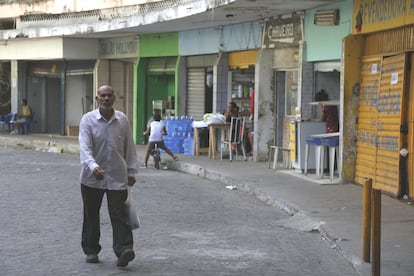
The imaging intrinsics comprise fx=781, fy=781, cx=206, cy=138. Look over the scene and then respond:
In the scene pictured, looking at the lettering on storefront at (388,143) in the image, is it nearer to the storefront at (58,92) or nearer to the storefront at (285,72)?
the storefront at (285,72)

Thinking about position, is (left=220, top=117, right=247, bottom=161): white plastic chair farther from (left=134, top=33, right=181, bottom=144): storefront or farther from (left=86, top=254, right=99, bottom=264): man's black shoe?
(left=86, top=254, right=99, bottom=264): man's black shoe

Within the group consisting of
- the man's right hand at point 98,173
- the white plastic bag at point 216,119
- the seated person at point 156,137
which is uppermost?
the white plastic bag at point 216,119

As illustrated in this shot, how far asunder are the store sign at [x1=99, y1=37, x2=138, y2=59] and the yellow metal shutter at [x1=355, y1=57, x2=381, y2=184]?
13.6 m

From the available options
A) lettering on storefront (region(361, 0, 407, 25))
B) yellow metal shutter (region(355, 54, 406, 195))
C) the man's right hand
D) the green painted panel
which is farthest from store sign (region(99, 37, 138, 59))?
the man's right hand

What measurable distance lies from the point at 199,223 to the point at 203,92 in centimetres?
1363

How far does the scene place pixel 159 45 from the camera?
25.9 meters

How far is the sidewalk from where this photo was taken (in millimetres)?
8469

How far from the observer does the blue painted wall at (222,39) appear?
20.5m

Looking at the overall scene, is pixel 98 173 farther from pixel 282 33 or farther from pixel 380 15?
pixel 282 33

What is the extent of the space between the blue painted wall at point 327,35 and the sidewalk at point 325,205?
2.61 m

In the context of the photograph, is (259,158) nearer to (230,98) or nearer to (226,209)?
(230,98)

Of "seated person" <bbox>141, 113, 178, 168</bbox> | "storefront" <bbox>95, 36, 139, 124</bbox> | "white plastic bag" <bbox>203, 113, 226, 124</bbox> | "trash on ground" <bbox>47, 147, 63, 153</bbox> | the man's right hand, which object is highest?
"storefront" <bbox>95, 36, 139, 124</bbox>

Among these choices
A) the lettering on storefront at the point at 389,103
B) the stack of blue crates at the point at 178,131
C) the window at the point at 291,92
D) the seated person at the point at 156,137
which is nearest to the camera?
the lettering on storefront at the point at 389,103

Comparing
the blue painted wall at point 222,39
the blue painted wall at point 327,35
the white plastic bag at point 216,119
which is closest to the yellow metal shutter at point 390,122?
the blue painted wall at point 327,35
